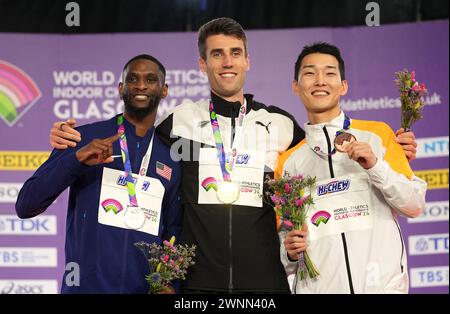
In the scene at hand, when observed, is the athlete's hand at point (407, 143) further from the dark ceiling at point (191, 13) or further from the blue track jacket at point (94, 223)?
the dark ceiling at point (191, 13)

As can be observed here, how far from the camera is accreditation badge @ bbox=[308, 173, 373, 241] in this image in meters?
3.95

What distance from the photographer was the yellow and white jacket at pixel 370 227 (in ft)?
12.7

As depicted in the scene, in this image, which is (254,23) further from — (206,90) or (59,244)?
(59,244)

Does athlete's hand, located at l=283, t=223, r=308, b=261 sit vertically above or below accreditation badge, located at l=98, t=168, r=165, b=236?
below

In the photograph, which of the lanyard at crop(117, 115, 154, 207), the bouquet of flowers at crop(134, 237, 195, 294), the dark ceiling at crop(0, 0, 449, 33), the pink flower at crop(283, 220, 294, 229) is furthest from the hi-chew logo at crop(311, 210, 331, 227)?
the dark ceiling at crop(0, 0, 449, 33)

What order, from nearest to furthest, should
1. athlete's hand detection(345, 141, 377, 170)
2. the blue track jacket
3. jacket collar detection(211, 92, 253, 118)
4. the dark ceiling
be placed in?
athlete's hand detection(345, 141, 377, 170) → the blue track jacket → jacket collar detection(211, 92, 253, 118) → the dark ceiling

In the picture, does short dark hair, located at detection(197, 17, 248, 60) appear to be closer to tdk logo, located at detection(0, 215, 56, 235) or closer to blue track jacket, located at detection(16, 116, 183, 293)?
blue track jacket, located at detection(16, 116, 183, 293)

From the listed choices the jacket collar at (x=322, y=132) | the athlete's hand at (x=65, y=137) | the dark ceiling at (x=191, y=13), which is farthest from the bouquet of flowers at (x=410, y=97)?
the dark ceiling at (x=191, y=13)

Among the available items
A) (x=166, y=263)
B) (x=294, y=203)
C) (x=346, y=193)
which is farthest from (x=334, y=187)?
(x=166, y=263)

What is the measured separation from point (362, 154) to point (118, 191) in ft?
4.01

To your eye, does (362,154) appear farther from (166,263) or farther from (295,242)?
(166,263)

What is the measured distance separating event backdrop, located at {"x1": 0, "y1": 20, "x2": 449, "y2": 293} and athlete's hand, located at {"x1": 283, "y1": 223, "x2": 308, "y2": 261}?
2.40 meters

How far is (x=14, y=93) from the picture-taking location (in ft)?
20.7

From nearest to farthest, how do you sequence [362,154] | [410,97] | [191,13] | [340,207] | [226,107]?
1. [362,154]
2. [340,207]
3. [410,97]
4. [226,107]
5. [191,13]
